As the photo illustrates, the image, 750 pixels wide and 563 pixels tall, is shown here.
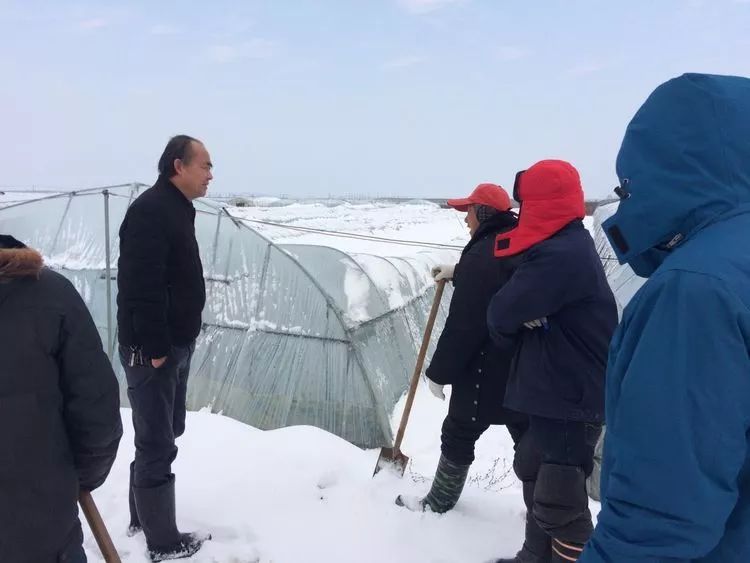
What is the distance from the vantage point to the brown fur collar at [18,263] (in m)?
1.67

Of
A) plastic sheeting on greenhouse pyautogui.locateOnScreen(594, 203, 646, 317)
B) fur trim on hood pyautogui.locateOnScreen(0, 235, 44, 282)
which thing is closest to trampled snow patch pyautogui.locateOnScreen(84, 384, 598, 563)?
fur trim on hood pyautogui.locateOnScreen(0, 235, 44, 282)

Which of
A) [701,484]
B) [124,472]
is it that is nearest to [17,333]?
[701,484]

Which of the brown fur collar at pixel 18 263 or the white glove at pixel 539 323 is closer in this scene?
the brown fur collar at pixel 18 263

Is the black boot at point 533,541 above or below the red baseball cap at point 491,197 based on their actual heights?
below

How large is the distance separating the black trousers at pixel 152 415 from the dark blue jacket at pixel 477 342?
1473mm

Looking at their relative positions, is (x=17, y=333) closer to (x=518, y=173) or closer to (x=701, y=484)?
(x=701, y=484)

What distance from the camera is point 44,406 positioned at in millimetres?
1838

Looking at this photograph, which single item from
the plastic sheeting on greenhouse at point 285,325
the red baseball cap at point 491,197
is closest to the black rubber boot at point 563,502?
the red baseball cap at point 491,197

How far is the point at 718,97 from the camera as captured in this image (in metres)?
1.12

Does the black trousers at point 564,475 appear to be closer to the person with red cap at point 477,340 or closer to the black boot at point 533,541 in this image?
the black boot at point 533,541

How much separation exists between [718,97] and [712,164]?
141 millimetres

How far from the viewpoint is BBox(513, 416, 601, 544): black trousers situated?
243 cm

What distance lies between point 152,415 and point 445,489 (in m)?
1.81

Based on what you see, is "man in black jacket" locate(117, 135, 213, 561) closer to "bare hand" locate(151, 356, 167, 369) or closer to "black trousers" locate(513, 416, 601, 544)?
"bare hand" locate(151, 356, 167, 369)
